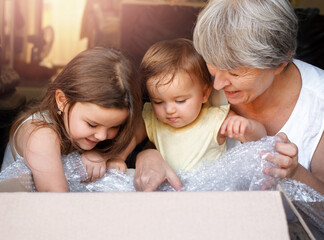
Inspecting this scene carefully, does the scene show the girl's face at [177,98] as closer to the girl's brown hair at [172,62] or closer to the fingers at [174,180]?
the girl's brown hair at [172,62]

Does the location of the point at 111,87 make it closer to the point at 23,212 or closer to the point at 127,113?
the point at 127,113

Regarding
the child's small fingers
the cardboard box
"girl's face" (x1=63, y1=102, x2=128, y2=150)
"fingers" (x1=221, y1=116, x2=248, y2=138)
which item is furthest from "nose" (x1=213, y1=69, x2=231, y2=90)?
the cardboard box

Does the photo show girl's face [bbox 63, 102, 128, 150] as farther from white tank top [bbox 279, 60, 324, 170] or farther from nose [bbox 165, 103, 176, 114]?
white tank top [bbox 279, 60, 324, 170]

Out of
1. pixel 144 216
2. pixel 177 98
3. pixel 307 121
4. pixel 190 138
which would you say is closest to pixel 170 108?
pixel 177 98

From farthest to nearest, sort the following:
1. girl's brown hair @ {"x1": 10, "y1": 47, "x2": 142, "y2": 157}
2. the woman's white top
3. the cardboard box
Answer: the woman's white top
girl's brown hair @ {"x1": 10, "y1": 47, "x2": 142, "y2": 157}
the cardboard box

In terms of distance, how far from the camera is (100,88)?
3.13ft

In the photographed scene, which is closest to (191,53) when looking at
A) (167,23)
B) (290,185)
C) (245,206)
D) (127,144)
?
(127,144)

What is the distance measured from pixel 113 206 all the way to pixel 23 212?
4.6 inches

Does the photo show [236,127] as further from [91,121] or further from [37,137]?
[37,137]

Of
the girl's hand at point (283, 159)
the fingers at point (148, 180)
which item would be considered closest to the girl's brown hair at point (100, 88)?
the fingers at point (148, 180)

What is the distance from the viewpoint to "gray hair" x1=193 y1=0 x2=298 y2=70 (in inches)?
34.8

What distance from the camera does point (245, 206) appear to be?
56 centimetres

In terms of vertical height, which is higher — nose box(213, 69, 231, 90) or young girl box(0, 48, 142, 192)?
nose box(213, 69, 231, 90)

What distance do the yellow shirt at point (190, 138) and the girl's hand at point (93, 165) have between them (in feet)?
0.66
